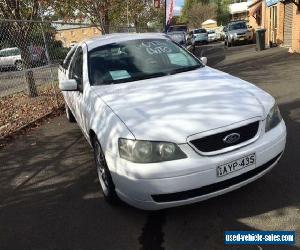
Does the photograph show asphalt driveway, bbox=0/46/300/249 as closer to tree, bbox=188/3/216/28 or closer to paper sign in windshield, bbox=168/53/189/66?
paper sign in windshield, bbox=168/53/189/66

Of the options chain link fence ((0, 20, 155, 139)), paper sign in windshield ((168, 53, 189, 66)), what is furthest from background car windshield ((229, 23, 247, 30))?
paper sign in windshield ((168, 53, 189, 66))

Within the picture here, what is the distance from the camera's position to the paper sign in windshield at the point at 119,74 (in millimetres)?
4961

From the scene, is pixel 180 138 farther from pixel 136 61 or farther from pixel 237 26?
pixel 237 26

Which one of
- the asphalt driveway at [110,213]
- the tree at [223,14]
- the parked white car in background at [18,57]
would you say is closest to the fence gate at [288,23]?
the parked white car in background at [18,57]

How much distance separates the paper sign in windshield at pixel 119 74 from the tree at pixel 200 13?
7198 centimetres

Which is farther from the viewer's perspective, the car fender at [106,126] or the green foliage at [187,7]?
the green foliage at [187,7]

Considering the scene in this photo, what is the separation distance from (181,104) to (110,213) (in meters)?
1.34

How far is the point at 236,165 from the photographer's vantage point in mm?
3467

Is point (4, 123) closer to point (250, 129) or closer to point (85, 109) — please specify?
point (85, 109)

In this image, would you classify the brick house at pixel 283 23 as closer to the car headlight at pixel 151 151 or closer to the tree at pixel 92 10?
the tree at pixel 92 10

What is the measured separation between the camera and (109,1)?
1798 cm

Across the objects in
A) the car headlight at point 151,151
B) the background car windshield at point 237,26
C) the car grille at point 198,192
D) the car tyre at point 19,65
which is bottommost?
the background car windshield at point 237,26

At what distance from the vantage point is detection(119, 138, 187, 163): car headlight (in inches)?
132

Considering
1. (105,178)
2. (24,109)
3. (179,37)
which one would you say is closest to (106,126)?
(105,178)
